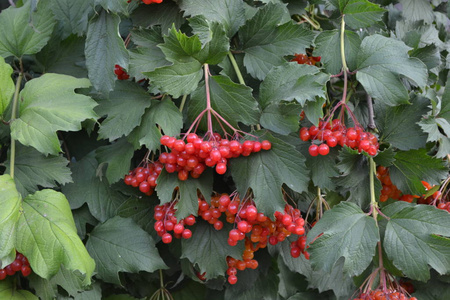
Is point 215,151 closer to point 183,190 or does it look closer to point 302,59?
point 183,190

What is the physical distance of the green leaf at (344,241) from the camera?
931mm

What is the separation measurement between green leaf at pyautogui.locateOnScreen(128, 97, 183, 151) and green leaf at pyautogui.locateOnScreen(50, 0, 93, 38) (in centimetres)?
37

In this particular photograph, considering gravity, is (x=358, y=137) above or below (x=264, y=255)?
above

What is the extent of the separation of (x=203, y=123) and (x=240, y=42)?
0.71 ft

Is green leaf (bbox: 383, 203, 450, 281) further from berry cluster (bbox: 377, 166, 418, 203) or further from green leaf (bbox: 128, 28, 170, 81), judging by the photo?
green leaf (bbox: 128, 28, 170, 81)

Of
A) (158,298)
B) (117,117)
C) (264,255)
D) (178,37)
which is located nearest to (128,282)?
(158,298)

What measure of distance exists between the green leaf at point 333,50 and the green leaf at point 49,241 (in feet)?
2.05

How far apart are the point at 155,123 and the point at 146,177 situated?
12cm

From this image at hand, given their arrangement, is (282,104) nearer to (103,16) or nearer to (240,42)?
(240,42)

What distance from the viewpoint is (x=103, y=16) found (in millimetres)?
1051

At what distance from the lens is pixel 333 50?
1.09 metres

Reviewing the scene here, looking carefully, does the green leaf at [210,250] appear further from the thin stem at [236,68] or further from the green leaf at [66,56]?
the green leaf at [66,56]

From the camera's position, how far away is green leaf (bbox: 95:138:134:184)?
106 centimetres

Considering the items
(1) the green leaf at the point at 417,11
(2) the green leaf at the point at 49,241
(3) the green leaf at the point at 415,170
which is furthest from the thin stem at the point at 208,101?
(1) the green leaf at the point at 417,11
